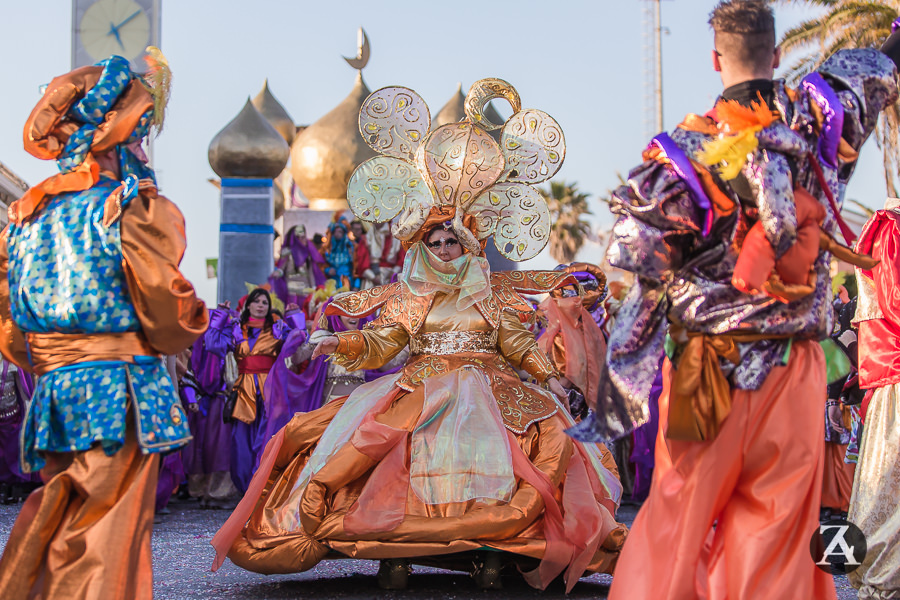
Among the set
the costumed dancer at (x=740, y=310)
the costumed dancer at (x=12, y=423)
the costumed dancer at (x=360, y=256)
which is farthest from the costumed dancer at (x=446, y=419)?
the costumed dancer at (x=360, y=256)

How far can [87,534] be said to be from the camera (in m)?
3.56

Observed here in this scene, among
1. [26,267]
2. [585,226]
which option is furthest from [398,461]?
[585,226]

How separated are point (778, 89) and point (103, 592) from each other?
2519 mm

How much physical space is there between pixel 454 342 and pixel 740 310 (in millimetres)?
2639

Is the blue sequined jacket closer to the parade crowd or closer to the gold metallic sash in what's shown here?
the parade crowd

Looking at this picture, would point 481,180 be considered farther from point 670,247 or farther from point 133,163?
point 670,247

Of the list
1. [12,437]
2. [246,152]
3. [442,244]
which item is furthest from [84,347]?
[246,152]

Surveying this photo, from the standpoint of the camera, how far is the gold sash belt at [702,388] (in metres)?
3.18

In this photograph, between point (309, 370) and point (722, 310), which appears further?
point (309, 370)

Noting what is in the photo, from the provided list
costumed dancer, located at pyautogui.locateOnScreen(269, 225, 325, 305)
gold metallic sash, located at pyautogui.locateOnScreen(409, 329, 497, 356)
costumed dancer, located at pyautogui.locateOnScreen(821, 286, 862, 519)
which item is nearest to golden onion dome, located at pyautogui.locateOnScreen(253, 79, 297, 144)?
costumed dancer, located at pyautogui.locateOnScreen(269, 225, 325, 305)

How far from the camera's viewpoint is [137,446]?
3713mm

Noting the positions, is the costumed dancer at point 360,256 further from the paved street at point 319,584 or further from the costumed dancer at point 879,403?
the costumed dancer at point 879,403

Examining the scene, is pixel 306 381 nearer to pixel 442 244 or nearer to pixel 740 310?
pixel 442 244

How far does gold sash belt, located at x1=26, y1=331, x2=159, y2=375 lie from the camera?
3709 mm
